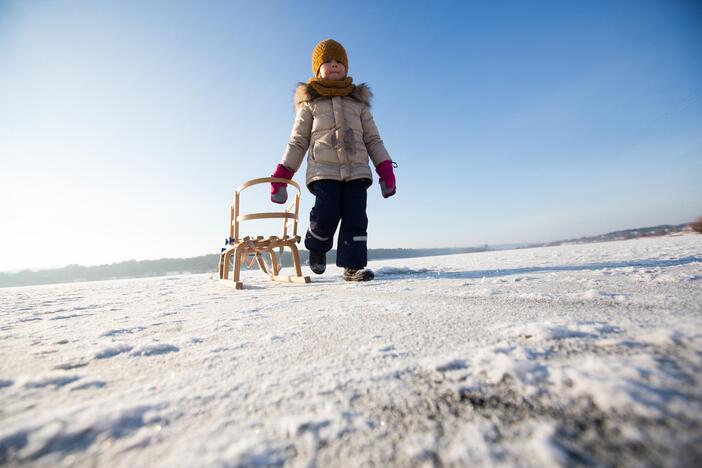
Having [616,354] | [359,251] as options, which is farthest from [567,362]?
[359,251]

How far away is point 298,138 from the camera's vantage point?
2646mm

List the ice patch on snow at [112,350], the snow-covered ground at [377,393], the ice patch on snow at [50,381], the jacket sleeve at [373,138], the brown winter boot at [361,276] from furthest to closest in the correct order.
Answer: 1. the jacket sleeve at [373,138]
2. the brown winter boot at [361,276]
3. the ice patch on snow at [112,350]
4. the ice patch on snow at [50,381]
5. the snow-covered ground at [377,393]

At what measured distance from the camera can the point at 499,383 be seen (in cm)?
44

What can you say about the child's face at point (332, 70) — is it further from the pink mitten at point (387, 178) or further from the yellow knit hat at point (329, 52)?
the pink mitten at point (387, 178)

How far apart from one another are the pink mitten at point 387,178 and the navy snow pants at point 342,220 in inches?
8.1

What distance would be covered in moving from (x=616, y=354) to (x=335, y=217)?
2.19 metres

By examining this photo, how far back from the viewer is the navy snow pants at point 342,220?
2.50 meters

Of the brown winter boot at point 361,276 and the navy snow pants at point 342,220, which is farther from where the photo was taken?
the navy snow pants at point 342,220

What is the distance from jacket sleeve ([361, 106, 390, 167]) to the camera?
8.98 feet

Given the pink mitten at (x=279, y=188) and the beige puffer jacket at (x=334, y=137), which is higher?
the beige puffer jacket at (x=334, y=137)

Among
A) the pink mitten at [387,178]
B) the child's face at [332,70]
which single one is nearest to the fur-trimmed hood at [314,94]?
the child's face at [332,70]

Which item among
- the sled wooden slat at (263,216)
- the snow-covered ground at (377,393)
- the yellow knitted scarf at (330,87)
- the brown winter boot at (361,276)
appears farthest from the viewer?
the yellow knitted scarf at (330,87)

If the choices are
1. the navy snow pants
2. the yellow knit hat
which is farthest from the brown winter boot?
the yellow knit hat

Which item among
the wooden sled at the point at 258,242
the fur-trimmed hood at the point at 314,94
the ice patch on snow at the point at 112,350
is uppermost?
the fur-trimmed hood at the point at 314,94
